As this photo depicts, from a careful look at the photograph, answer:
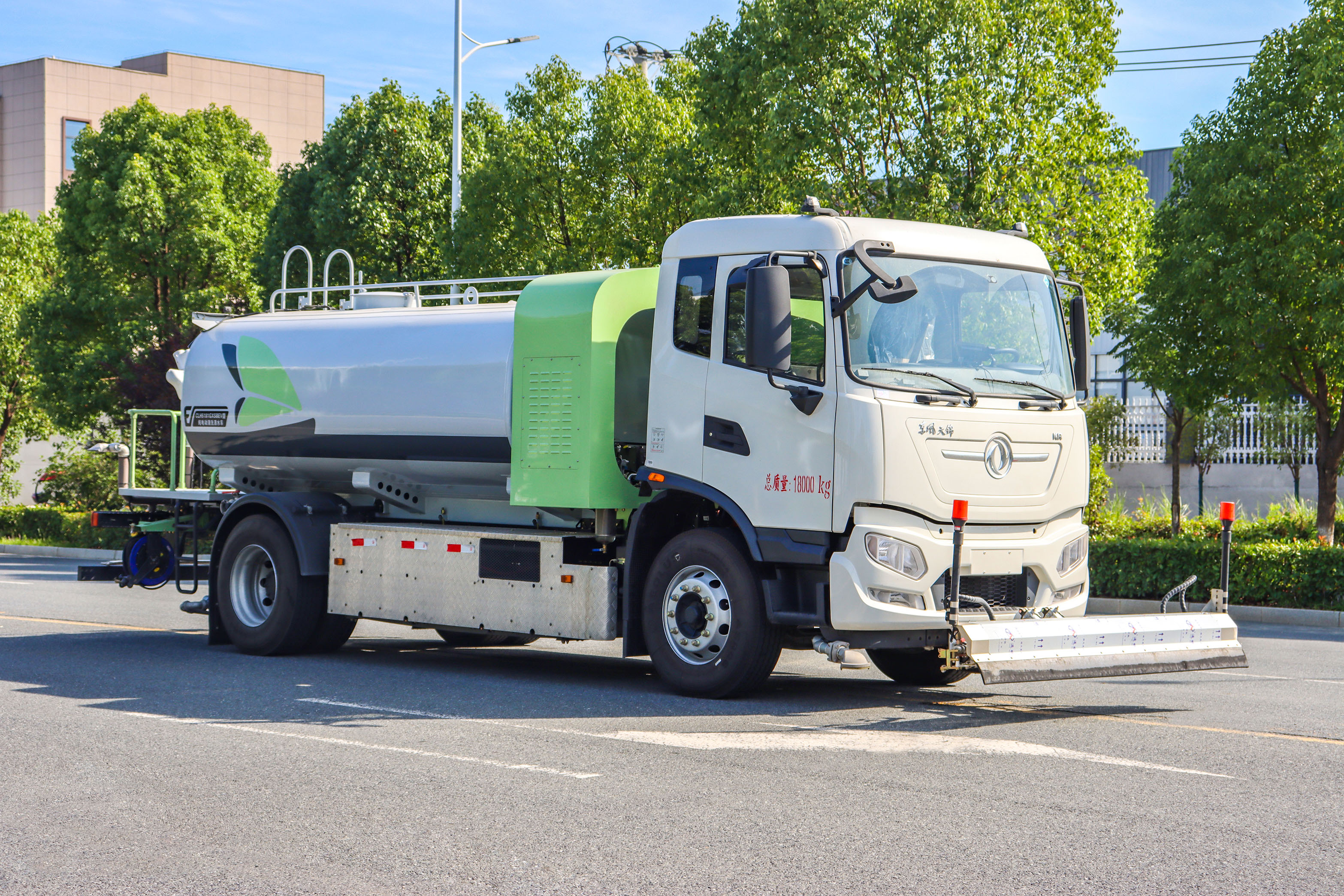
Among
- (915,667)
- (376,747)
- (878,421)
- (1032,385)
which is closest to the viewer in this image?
(376,747)

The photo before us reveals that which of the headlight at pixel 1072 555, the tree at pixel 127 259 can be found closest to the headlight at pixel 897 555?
the headlight at pixel 1072 555

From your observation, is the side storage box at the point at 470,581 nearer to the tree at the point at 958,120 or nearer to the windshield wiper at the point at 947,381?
the windshield wiper at the point at 947,381

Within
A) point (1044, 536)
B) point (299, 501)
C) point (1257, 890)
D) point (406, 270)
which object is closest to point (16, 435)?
point (406, 270)

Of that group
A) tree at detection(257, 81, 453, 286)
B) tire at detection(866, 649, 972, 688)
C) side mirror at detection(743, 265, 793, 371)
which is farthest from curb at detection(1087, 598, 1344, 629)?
tree at detection(257, 81, 453, 286)

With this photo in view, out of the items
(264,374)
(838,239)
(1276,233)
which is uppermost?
(1276,233)

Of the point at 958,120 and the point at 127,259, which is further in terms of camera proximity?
the point at 127,259

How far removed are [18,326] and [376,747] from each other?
106 ft

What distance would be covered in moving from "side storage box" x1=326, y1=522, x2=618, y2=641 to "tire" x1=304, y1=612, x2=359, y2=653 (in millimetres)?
290

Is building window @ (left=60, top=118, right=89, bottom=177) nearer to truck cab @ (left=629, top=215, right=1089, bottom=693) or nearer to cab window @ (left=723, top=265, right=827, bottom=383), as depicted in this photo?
truck cab @ (left=629, top=215, right=1089, bottom=693)

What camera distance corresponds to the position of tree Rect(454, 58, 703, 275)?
25516mm

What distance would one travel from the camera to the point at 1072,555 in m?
9.84

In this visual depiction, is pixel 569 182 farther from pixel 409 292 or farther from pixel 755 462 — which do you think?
pixel 755 462

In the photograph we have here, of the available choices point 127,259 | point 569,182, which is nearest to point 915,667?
point 569,182

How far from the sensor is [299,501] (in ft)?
42.0
